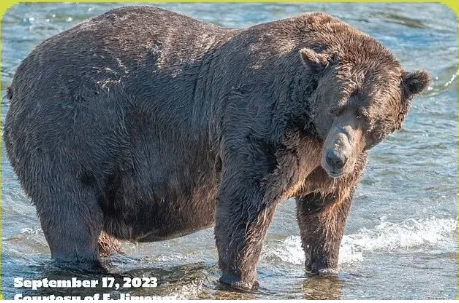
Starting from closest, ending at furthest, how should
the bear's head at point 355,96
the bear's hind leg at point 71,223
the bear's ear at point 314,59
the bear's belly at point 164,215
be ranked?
the bear's head at point 355,96, the bear's ear at point 314,59, the bear's hind leg at point 71,223, the bear's belly at point 164,215

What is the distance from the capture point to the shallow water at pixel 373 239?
9.79 metres

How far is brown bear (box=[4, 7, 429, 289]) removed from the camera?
29.1 feet

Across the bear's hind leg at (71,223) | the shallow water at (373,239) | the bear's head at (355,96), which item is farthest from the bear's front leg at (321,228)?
the bear's hind leg at (71,223)

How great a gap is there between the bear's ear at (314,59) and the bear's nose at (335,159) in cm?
81

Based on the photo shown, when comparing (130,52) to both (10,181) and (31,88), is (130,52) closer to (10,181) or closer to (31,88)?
(31,88)

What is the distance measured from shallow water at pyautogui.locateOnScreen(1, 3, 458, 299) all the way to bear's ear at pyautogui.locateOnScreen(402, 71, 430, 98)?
6.23ft

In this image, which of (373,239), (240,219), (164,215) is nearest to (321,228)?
(240,219)

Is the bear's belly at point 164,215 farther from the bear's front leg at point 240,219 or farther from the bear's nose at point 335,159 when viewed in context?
the bear's nose at point 335,159

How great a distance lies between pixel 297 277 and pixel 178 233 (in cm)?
120

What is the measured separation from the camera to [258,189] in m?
8.92

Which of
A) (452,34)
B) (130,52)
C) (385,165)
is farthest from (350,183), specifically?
(452,34)

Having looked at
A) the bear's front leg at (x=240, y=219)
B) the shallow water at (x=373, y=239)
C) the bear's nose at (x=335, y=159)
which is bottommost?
the shallow water at (x=373, y=239)

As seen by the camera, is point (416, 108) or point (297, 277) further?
point (416, 108)

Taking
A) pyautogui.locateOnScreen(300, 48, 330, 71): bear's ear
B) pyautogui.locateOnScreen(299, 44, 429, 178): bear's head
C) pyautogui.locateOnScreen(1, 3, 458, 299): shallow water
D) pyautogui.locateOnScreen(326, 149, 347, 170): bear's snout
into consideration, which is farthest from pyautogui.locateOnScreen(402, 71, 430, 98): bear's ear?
pyautogui.locateOnScreen(1, 3, 458, 299): shallow water
